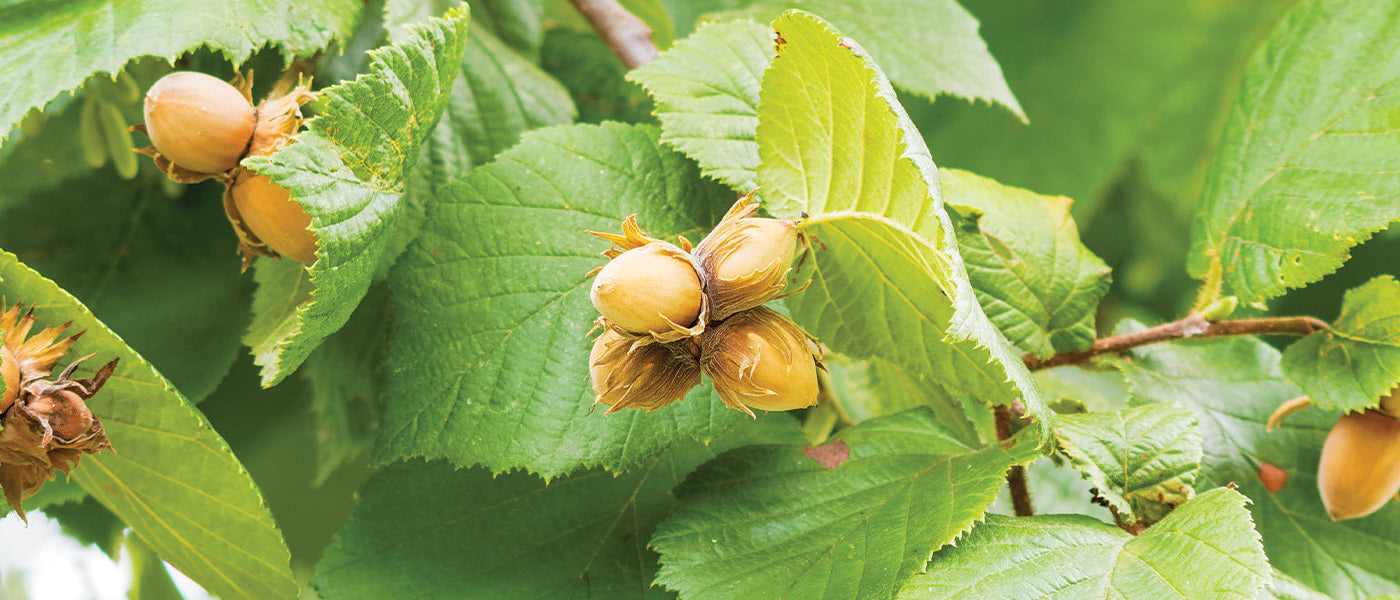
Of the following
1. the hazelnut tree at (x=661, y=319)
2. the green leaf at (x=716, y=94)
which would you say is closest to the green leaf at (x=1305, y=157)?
the hazelnut tree at (x=661, y=319)

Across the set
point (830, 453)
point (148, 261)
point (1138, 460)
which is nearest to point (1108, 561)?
point (1138, 460)

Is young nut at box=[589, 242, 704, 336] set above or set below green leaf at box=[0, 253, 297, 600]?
above

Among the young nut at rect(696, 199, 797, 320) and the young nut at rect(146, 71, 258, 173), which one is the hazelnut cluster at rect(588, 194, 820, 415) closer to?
the young nut at rect(696, 199, 797, 320)

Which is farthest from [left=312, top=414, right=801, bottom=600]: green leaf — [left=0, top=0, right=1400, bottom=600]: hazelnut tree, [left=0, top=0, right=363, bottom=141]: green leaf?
[left=0, top=0, right=363, bottom=141]: green leaf

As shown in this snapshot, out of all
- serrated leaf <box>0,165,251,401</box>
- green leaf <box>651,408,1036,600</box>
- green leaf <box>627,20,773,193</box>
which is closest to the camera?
green leaf <box>651,408,1036,600</box>

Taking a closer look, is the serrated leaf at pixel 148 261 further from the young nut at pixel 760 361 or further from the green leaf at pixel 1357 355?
the green leaf at pixel 1357 355

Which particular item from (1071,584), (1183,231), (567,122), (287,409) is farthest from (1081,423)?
(1183,231)
